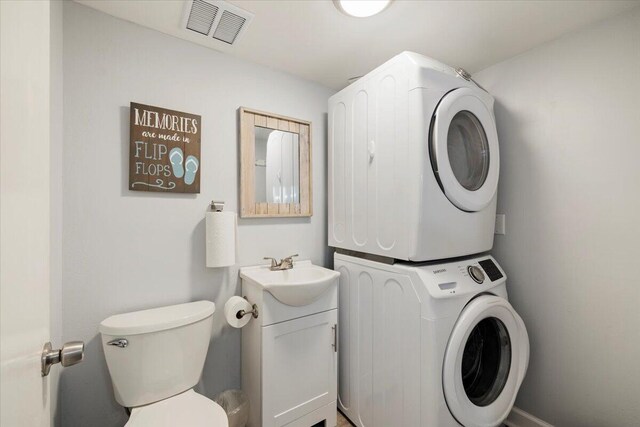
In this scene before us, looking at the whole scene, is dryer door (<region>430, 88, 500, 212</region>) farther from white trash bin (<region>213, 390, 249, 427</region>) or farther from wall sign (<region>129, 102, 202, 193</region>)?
white trash bin (<region>213, 390, 249, 427</region>)

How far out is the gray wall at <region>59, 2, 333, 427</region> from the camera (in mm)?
1225

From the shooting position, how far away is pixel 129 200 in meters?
1.35

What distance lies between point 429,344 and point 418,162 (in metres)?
0.82

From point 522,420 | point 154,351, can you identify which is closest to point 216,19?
point 154,351

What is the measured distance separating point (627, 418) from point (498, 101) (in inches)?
72.6

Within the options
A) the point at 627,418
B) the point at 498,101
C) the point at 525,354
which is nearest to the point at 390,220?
the point at 525,354

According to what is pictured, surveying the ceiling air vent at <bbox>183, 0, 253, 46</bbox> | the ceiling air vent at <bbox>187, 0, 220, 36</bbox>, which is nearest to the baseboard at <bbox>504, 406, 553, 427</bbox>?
the ceiling air vent at <bbox>183, 0, 253, 46</bbox>

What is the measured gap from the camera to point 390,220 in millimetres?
1372

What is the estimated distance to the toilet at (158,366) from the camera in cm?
111

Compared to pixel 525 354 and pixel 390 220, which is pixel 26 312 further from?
pixel 525 354

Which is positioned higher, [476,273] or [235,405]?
[476,273]

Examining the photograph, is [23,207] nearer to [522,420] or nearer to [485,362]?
[485,362]

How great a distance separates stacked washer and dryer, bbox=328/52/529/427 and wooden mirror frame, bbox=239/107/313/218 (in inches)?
13.7

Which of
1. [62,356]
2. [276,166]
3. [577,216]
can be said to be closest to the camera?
[62,356]
